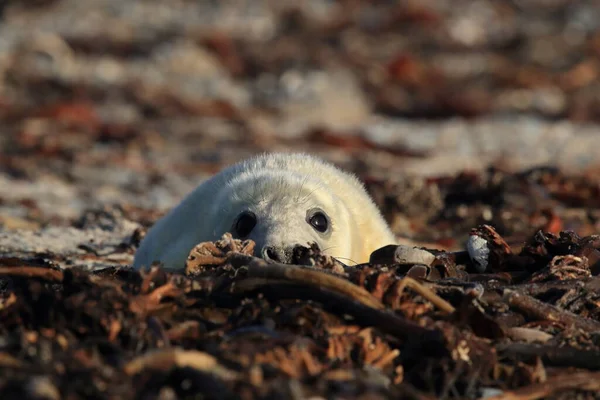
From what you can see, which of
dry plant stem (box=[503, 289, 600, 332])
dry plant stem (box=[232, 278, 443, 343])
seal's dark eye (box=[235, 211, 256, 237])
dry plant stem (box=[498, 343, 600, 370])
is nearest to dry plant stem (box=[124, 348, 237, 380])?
dry plant stem (box=[232, 278, 443, 343])

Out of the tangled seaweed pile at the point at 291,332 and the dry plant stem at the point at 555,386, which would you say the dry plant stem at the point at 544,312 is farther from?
the dry plant stem at the point at 555,386

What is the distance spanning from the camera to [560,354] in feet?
10.3

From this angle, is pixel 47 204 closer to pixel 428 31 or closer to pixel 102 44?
pixel 102 44

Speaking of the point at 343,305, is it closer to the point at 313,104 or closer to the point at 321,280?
the point at 321,280

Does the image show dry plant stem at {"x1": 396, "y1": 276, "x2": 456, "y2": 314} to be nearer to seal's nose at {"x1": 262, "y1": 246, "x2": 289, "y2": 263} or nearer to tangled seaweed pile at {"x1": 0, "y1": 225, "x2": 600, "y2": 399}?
tangled seaweed pile at {"x1": 0, "y1": 225, "x2": 600, "y2": 399}

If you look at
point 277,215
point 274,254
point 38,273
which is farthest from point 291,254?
point 38,273

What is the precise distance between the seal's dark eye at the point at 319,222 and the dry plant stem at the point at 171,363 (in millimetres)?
1899

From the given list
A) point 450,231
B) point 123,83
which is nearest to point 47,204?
point 450,231

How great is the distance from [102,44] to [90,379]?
16.6m

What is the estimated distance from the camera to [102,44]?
18.5 meters

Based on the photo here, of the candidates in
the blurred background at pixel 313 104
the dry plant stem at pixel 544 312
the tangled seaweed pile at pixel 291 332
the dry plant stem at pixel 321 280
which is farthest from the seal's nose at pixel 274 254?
the blurred background at pixel 313 104

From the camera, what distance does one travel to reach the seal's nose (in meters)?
3.93

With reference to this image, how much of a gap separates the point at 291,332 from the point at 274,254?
860 mm

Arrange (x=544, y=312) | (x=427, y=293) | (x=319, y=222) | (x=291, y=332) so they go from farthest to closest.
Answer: (x=319, y=222)
(x=544, y=312)
(x=427, y=293)
(x=291, y=332)
